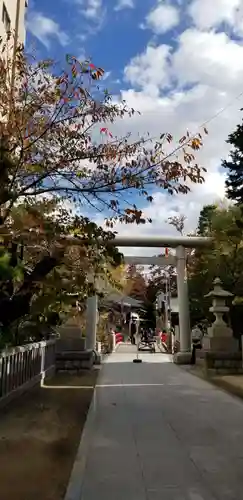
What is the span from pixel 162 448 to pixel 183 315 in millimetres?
16089

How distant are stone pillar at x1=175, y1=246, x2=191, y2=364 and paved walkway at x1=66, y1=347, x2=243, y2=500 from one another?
30.9 ft

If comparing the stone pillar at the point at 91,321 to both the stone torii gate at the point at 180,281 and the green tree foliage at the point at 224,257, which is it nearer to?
the stone torii gate at the point at 180,281

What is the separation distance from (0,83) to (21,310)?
387cm

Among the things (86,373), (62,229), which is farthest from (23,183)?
(86,373)

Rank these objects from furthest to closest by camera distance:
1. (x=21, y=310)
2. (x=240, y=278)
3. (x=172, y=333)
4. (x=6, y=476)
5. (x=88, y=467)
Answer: (x=172, y=333)
(x=240, y=278)
(x=21, y=310)
(x=88, y=467)
(x=6, y=476)

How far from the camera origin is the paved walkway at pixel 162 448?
4.94m

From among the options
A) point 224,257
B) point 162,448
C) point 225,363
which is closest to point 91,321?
point 224,257

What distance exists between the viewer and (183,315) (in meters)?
22.7

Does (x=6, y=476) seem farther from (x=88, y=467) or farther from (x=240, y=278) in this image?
(x=240, y=278)

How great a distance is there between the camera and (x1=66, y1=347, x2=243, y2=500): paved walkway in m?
4.94

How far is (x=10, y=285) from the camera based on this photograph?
29.5ft

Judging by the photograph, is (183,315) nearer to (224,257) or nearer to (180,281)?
(180,281)

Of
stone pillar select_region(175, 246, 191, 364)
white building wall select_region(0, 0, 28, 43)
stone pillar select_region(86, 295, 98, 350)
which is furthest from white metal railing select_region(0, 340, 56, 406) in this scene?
white building wall select_region(0, 0, 28, 43)

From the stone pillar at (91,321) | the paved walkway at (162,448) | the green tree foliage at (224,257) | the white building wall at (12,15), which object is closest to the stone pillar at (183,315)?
the green tree foliage at (224,257)
